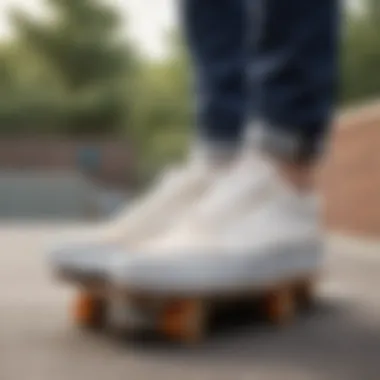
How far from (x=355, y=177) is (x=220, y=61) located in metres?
2.83

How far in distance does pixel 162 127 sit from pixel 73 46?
194 cm

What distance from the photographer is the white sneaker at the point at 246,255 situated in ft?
2.77

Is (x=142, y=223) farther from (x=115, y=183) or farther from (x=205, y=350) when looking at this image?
(x=115, y=183)

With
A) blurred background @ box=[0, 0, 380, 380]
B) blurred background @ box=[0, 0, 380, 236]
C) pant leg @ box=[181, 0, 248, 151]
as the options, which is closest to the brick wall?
blurred background @ box=[0, 0, 380, 380]

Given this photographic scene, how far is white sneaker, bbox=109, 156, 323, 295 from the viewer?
2.77ft

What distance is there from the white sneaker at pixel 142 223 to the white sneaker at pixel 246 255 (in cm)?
5

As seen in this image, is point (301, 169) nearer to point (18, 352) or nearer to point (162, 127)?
point (18, 352)

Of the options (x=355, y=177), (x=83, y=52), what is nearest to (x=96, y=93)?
(x=83, y=52)

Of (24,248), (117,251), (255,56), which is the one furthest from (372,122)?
(117,251)

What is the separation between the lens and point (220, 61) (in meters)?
1.22

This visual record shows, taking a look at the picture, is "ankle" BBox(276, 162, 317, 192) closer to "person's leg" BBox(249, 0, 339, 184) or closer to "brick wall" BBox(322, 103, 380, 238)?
"person's leg" BBox(249, 0, 339, 184)

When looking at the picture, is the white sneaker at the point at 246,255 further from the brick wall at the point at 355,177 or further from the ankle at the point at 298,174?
the brick wall at the point at 355,177

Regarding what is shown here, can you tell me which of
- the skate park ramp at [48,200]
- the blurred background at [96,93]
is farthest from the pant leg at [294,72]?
the blurred background at [96,93]

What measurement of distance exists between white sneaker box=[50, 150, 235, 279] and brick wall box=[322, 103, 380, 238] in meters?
2.49
